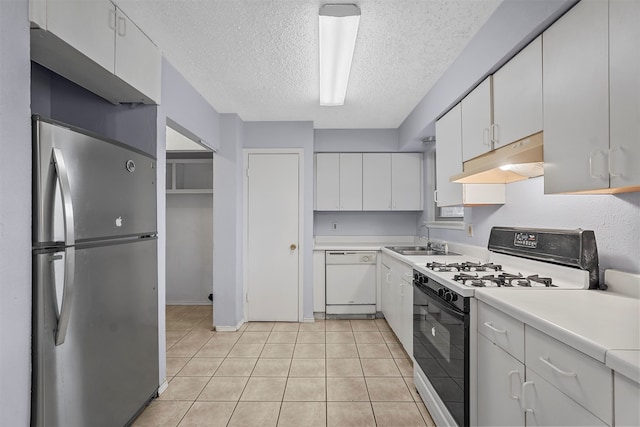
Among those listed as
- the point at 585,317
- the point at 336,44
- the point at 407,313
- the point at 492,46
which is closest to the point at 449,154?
the point at 492,46

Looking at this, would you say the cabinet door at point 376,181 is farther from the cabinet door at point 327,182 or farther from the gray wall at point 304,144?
the gray wall at point 304,144

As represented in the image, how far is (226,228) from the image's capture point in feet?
12.2

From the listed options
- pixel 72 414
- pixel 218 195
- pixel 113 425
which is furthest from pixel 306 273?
pixel 72 414

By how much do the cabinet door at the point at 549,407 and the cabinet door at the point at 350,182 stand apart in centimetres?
327

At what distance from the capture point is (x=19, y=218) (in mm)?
1253

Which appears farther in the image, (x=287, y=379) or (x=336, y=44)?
(x=287, y=379)

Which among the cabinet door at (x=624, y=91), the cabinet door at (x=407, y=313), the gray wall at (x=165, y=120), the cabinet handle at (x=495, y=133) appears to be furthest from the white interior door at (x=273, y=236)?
the cabinet door at (x=624, y=91)

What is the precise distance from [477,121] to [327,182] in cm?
242

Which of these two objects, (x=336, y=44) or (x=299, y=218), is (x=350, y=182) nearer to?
(x=299, y=218)

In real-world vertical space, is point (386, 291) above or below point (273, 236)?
below

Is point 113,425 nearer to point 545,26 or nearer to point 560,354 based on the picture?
point 560,354

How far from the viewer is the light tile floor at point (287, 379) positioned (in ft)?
6.86

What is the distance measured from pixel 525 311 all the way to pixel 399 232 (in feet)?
11.4

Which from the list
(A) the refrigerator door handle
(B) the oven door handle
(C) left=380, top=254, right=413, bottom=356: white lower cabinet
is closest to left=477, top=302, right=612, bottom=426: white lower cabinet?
(B) the oven door handle
